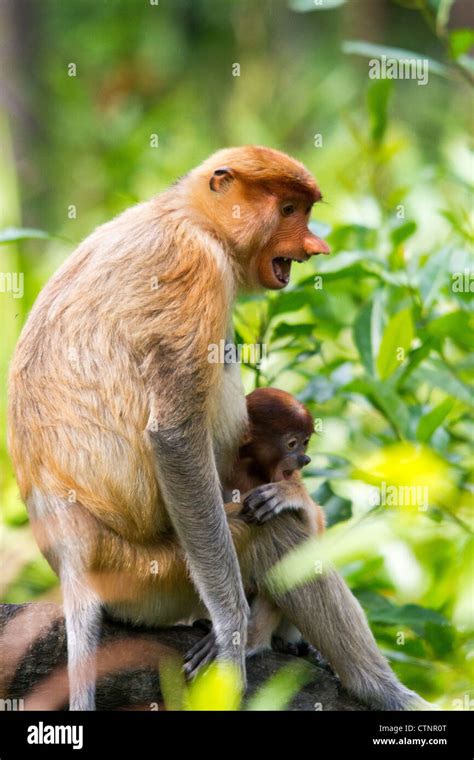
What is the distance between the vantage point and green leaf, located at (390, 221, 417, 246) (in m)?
5.43

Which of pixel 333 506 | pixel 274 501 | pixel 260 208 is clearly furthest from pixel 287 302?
pixel 274 501

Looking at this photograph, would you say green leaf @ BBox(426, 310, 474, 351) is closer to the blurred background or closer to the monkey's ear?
the blurred background

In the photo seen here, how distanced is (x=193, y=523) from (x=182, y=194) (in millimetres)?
1421

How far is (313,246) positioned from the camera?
4410 mm

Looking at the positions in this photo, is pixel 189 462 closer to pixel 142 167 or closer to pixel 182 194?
pixel 182 194

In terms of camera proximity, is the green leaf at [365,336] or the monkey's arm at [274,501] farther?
the green leaf at [365,336]

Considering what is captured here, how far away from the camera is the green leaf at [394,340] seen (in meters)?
4.79

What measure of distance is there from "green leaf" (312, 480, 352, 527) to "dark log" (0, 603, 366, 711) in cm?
102

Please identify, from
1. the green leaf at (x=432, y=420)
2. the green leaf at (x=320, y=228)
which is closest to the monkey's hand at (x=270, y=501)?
the green leaf at (x=432, y=420)

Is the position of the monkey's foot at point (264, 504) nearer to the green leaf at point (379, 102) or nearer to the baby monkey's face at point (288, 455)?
the baby monkey's face at point (288, 455)

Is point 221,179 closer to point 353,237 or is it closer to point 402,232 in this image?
point 402,232

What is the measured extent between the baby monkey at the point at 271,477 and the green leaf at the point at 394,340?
427 millimetres

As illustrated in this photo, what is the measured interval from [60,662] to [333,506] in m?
1.56

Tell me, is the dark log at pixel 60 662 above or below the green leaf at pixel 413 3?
below
